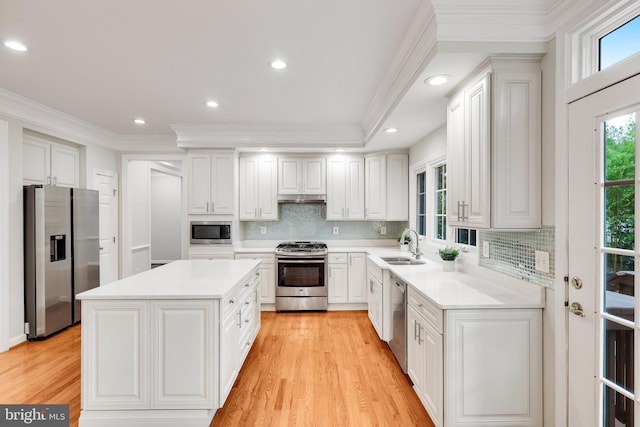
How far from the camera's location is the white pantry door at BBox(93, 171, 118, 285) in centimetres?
449

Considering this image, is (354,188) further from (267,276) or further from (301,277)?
(267,276)

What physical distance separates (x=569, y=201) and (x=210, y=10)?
7.42 feet

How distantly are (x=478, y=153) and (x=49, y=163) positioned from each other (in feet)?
15.4

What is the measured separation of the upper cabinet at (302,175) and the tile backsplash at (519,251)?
2.71m

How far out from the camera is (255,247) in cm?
496

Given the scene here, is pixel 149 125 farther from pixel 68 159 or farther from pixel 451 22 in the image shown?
pixel 451 22

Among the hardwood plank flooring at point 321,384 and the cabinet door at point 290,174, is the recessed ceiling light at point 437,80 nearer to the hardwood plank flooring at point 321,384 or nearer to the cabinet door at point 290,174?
the hardwood plank flooring at point 321,384

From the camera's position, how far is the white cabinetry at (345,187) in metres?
4.73

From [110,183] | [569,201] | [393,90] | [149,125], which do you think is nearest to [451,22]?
[393,90]

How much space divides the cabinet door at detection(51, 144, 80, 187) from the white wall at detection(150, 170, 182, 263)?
2.96 meters

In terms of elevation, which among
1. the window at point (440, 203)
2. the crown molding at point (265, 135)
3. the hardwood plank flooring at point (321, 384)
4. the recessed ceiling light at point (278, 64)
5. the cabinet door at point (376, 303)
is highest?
the recessed ceiling light at point (278, 64)

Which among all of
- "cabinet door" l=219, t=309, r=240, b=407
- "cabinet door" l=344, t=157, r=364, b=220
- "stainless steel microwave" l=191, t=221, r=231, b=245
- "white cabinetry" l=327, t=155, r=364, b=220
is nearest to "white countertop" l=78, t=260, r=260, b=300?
"cabinet door" l=219, t=309, r=240, b=407

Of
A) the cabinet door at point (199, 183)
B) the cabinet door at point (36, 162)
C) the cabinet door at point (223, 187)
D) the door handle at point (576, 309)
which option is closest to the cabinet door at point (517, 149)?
→ the door handle at point (576, 309)

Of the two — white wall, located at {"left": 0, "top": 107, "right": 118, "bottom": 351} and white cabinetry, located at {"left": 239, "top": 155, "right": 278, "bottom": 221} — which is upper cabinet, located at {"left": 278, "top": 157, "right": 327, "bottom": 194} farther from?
white wall, located at {"left": 0, "top": 107, "right": 118, "bottom": 351}
